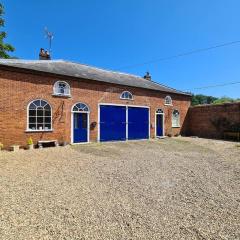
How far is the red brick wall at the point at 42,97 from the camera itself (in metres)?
10.6

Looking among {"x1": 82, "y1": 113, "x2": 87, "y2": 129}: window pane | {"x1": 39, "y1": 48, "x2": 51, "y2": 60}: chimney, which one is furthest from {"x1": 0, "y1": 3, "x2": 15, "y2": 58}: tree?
{"x1": 82, "y1": 113, "x2": 87, "y2": 129}: window pane

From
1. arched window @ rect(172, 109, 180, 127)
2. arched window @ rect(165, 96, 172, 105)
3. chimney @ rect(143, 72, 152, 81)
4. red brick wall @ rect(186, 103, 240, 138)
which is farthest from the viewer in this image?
chimney @ rect(143, 72, 152, 81)

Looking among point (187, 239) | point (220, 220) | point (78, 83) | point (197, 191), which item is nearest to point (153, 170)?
point (197, 191)

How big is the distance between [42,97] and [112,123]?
532 centimetres

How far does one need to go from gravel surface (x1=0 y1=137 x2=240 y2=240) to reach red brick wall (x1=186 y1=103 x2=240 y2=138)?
11352 millimetres

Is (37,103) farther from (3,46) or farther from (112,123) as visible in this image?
(3,46)

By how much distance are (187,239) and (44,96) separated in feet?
35.7

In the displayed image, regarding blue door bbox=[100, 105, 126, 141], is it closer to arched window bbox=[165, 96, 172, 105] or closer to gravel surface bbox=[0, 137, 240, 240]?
arched window bbox=[165, 96, 172, 105]

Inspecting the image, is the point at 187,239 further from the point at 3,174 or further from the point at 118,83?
the point at 118,83

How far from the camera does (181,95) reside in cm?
1995

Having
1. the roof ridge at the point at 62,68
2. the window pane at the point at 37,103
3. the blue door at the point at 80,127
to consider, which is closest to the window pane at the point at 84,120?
the blue door at the point at 80,127

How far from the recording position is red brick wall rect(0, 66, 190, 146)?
34.8 ft

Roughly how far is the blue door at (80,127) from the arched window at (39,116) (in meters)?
1.68

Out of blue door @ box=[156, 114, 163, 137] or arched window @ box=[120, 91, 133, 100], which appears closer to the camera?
arched window @ box=[120, 91, 133, 100]
